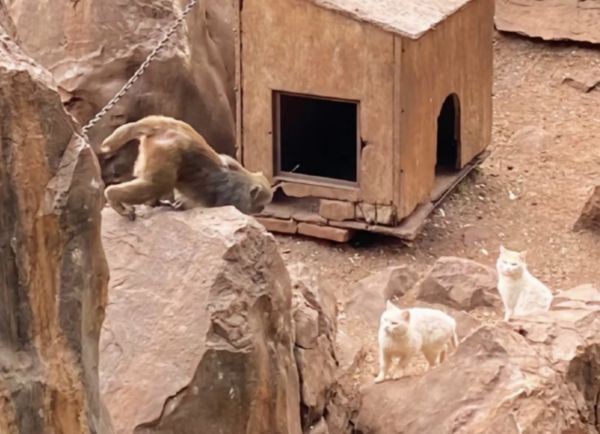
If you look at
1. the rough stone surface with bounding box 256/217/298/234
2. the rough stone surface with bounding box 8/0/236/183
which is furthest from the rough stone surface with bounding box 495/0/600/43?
the rough stone surface with bounding box 256/217/298/234

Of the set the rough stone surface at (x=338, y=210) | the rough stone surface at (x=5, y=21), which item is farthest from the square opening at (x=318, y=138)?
the rough stone surface at (x=5, y=21)

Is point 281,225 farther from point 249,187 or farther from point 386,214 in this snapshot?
point 249,187

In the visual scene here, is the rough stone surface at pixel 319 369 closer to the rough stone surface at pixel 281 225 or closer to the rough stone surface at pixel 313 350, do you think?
the rough stone surface at pixel 313 350

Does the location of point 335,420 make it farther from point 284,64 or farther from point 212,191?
point 284,64

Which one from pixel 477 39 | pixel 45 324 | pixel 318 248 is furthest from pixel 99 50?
pixel 45 324

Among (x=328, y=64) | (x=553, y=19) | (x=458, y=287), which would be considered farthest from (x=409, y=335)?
(x=553, y=19)

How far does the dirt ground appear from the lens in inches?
354

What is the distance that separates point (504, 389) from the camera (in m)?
6.09

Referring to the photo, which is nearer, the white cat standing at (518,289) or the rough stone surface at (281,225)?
the white cat standing at (518,289)

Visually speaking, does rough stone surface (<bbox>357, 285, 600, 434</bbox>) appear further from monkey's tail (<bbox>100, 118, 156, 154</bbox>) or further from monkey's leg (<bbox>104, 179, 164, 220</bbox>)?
monkey's tail (<bbox>100, 118, 156, 154</bbox>)

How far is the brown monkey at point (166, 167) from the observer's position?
5820mm

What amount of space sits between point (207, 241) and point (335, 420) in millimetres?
1274

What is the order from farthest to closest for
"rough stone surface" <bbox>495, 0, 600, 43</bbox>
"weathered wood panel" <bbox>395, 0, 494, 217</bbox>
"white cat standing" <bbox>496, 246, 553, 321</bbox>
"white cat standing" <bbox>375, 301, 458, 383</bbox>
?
"rough stone surface" <bbox>495, 0, 600, 43</bbox>
"weathered wood panel" <bbox>395, 0, 494, 217</bbox>
"white cat standing" <bbox>496, 246, 553, 321</bbox>
"white cat standing" <bbox>375, 301, 458, 383</bbox>

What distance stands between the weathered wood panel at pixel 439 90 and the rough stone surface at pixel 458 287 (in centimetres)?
80
